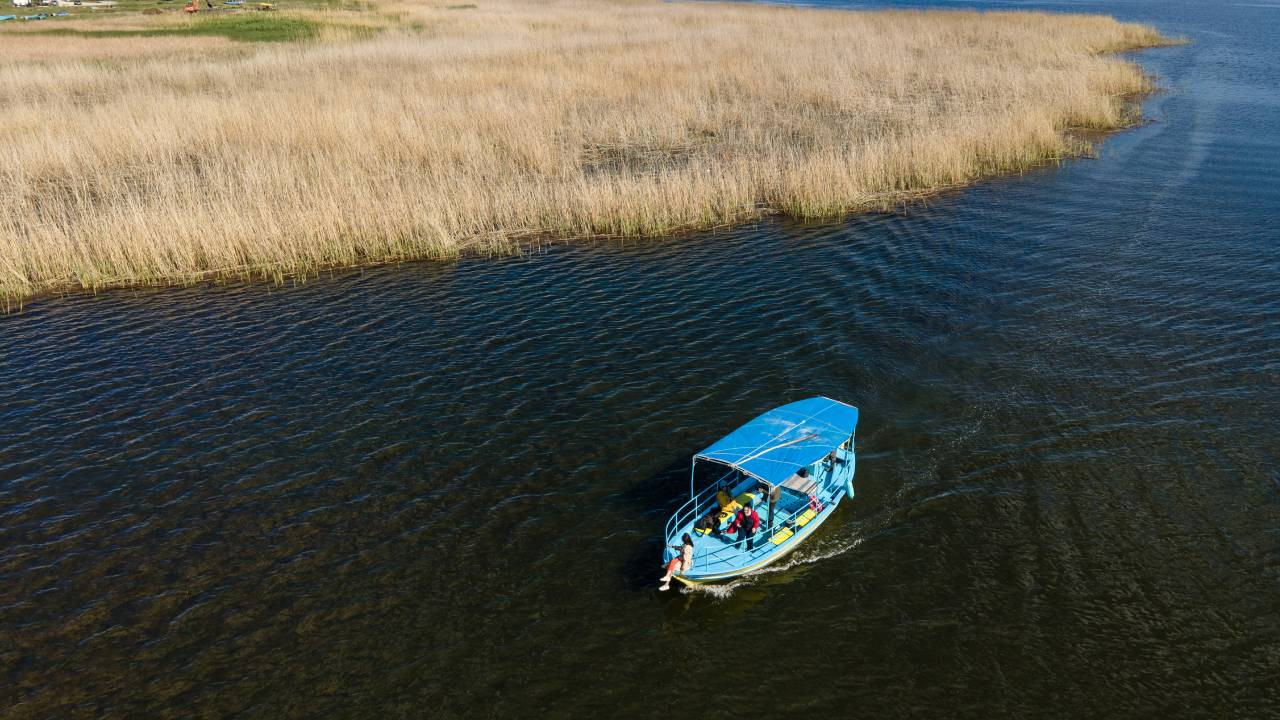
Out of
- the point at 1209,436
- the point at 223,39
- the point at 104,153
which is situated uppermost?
the point at 223,39

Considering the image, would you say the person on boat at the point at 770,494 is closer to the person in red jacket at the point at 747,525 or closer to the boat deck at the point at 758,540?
the boat deck at the point at 758,540

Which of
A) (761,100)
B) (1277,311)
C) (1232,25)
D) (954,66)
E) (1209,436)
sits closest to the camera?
(1209,436)

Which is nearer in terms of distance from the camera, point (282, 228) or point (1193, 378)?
point (1193, 378)

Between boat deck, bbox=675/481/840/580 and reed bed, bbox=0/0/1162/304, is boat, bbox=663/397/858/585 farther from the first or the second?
reed bed, bbox=0/0/1162/304

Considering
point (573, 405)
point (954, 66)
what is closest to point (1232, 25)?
point (954, 66)

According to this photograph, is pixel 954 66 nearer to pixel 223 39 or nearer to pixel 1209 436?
pixel 1209 436

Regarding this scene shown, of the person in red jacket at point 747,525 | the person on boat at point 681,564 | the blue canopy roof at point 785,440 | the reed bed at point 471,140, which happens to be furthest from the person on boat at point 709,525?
the reed bed at point 471,140

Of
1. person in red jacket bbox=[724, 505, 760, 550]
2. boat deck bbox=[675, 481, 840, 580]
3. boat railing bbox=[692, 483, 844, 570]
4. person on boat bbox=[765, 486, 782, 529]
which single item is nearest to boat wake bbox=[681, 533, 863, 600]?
boat deck bbox=[675, 481, 840, 580]
